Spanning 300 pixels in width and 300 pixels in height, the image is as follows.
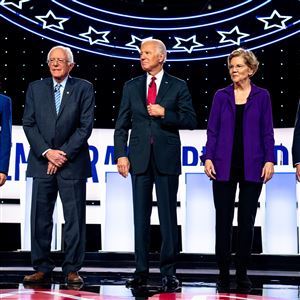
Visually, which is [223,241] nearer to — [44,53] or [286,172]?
[286,172]

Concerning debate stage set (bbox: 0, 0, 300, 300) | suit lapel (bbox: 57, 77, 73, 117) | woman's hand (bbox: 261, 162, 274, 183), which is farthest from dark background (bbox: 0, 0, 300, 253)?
woman's hand (bbox: 261, 162, 274, 183)

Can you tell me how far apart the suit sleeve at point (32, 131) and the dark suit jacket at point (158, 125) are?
0.43m

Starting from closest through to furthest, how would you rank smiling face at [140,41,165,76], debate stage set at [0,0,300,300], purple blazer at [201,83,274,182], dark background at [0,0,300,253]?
1. purple blazer at [201,83,274,182]
2. smiling face at [140,41,165,76]
3. debate stage set at [0,0,300,300]
4. dark background at [0,0,300,253]

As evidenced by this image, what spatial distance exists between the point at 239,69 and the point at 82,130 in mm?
946

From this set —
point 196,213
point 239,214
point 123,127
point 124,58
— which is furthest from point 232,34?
point 239,214

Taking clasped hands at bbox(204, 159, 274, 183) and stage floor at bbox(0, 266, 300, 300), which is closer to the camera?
stage floor at bbox(0, 266, 300, 300)

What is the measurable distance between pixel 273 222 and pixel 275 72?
1.70 meters

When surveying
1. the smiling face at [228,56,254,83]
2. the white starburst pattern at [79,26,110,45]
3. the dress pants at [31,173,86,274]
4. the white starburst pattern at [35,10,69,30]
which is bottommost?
the dress pants at [31,173,86,274]

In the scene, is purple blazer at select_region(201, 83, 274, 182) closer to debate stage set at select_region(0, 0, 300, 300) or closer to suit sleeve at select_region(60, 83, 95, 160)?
suit sleeve at select_region(60, 83, 95, 160)

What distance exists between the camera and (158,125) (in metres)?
3.91

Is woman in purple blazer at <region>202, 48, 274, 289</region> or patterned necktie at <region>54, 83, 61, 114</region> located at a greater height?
patterned necktie at <region>54, 83, 61, 114</region>

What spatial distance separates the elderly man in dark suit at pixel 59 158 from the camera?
3984 mm

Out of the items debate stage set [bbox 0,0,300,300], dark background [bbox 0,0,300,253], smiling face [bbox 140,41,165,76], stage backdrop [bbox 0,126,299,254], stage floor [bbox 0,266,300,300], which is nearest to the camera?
stage floor [bbox 0,266,300,300]

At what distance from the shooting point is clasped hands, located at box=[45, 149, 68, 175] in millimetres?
3969
